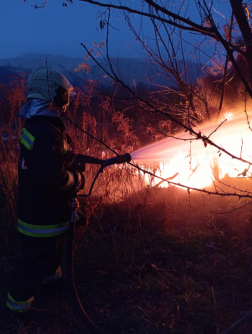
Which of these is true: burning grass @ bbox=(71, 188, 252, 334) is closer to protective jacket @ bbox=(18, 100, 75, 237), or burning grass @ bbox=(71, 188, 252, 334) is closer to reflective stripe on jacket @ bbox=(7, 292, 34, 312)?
reflective stripe on jacket @ bbox=(7, 292, 34, 312)

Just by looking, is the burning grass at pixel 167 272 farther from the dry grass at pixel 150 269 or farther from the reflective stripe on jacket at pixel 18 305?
the reflective stripe on jacket at pixel 18 305

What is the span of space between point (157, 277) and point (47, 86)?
212 cm

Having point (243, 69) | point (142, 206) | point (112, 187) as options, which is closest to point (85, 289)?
point (142, 206)

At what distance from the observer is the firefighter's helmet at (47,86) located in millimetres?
2154

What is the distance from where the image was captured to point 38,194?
7.06ft

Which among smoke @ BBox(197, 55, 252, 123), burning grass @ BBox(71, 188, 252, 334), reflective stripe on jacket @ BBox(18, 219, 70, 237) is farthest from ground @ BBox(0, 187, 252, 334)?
smoke @ BBox(197, 55, 252, 123)

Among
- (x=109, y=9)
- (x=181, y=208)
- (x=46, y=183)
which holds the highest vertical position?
(x=109, y=9)

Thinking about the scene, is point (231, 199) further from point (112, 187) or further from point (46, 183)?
point (46, 183)

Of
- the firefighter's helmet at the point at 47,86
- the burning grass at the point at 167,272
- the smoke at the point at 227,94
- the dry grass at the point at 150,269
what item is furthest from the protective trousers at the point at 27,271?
the smoke at the point at 227,94

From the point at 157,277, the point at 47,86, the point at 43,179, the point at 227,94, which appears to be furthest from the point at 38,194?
the point at 227,94

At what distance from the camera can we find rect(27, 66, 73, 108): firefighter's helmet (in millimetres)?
2154

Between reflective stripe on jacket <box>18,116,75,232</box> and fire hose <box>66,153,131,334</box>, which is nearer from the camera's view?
reflective stripe on jacket <box>18,116,75,232</box>

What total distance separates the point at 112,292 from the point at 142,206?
4.41ft

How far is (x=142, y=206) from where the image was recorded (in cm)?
377
